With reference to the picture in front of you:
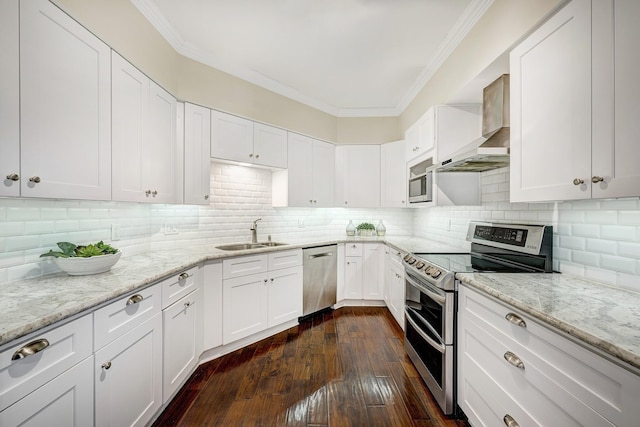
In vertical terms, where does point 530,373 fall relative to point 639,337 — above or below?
below

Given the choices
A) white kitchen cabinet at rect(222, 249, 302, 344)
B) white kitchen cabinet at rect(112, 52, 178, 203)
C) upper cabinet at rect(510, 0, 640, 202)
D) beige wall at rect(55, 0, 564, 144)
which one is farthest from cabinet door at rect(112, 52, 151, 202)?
upper cabinet at rect(510, 0, 640, 202)

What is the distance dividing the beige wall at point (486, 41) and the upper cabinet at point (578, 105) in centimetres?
10

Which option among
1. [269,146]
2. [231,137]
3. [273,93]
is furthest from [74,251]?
[273,93]

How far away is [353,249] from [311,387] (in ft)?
6.14

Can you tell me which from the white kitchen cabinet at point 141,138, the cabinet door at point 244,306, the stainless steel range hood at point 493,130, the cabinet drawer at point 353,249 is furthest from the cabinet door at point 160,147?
the stainless steel range hood at point 493,130

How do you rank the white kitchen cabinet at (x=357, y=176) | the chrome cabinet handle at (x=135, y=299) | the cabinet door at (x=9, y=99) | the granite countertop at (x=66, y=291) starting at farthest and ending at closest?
the white kitchen cabinet at (x=357, y=176), the chrome cabinet handle at (x=135, y=299), the cabinet door at (x=9, y=99), the granite countertop at (x=66, y=291)

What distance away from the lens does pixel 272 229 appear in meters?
3.49

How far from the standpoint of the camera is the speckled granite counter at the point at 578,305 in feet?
2.68

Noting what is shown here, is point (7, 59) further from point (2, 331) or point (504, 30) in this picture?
point (504, 30)

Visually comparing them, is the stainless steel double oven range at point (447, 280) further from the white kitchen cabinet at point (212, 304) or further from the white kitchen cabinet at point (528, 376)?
the white kitchen cabinet at point (212, 304)

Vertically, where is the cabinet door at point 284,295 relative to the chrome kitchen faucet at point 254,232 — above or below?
below

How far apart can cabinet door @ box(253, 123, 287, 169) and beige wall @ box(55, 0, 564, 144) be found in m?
0.11

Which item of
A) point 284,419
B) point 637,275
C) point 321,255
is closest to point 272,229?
point 321,255

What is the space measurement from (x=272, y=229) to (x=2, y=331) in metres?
2.68
